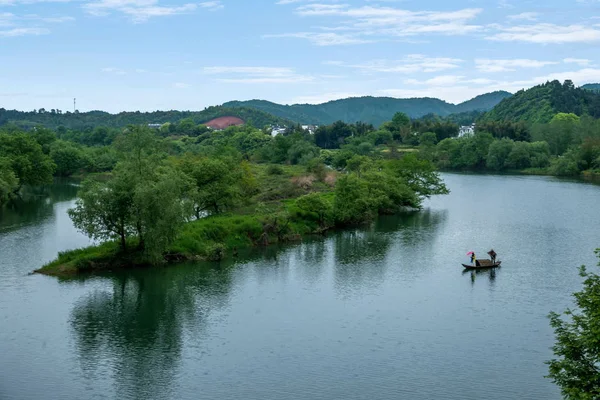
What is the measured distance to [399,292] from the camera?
130 feet

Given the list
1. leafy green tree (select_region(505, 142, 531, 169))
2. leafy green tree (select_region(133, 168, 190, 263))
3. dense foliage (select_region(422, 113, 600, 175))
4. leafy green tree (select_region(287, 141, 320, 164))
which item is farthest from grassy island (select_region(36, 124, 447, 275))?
leafy green tree (select_region(505, 142, 531, 169))

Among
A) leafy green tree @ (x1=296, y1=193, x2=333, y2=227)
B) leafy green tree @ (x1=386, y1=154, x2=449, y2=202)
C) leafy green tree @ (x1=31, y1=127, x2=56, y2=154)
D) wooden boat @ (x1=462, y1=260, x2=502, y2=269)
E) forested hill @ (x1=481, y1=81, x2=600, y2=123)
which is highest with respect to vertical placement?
forested hill @ (x1=481, y1=81, x2=600, y2=123)

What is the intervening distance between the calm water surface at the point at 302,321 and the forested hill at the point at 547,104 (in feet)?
433

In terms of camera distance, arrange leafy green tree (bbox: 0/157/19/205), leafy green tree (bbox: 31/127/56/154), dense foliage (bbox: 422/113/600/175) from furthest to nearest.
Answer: dense foliage (bbox: 422/113/600/175)
leafy green tree (bbox: 31/127/56/154)
leafy green tree (bbox: 0/157/19/205)

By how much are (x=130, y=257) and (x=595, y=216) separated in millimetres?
44756

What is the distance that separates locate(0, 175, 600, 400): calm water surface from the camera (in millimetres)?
26922

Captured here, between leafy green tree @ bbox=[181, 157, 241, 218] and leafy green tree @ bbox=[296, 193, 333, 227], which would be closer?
leafy green tree @ bbox=[181, 157, 241, 218]

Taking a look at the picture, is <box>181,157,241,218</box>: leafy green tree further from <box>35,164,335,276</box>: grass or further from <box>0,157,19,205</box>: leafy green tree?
<box>0,157,19,205</box>: leafy green tree

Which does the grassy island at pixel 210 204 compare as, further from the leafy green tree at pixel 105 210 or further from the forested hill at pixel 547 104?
the forested hill at pixel 547 104

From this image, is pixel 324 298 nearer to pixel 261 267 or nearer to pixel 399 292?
pixel 399 292

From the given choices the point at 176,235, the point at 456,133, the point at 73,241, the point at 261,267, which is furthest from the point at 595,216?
the point at 456,133

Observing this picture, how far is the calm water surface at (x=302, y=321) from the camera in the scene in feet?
88.3

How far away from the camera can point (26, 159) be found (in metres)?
79.8

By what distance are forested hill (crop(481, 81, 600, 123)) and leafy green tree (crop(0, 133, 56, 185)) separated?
5147 inches
